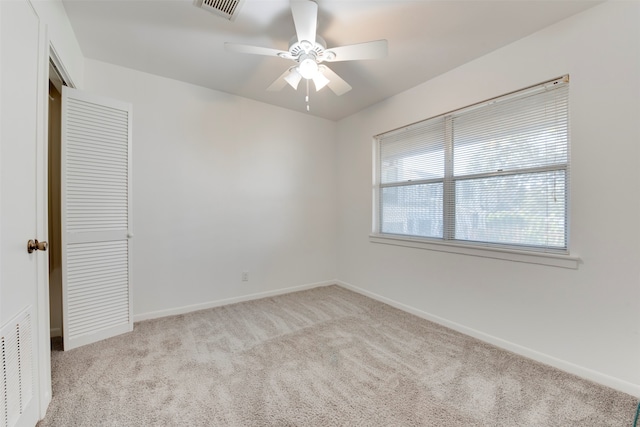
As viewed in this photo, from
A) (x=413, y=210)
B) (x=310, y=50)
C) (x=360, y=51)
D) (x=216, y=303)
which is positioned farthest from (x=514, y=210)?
(x=216, y=303)

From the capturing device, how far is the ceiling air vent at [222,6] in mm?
1771

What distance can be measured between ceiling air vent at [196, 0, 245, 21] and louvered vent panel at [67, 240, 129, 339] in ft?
6.79

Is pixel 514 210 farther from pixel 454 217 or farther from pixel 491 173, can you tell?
pixel 454 217

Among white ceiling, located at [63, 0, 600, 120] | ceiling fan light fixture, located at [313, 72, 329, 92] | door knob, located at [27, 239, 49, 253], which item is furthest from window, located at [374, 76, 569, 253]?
door knob, located at [27, 239, 49, 253]

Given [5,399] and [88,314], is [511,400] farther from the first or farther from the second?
[88,314]

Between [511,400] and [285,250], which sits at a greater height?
[285,250]

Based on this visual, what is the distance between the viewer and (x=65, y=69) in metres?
1.98

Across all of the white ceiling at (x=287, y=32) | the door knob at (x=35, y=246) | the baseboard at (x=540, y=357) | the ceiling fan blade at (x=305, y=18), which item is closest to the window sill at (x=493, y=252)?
the baseboard at (x=540, y=357)

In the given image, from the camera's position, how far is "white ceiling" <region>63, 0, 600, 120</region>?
1.81 metres

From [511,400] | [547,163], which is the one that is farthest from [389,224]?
[511,400]

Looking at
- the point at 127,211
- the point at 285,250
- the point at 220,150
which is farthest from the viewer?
the point at 285,250

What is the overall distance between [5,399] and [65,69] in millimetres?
2134

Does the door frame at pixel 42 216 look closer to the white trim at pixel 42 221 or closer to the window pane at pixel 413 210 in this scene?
the white trim at pixel 42 221

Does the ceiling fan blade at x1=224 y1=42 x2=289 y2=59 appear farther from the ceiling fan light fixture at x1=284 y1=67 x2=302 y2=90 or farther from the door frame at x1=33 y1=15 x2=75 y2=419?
the door frame at x1=33 y1=15 x2=75 y2=419
